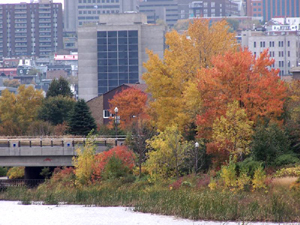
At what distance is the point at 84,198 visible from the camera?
53.7m

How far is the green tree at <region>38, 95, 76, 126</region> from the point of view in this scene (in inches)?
4067

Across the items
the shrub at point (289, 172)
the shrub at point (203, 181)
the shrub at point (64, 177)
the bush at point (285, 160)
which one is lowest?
the shrub at point (64, 177)

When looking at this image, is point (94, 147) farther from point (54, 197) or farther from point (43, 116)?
point (43, 116)

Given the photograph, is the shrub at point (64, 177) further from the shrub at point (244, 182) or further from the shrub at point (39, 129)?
the shrub at point (39, 129)

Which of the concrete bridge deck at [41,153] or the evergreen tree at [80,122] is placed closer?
the concrete bridge deck at [41,153]

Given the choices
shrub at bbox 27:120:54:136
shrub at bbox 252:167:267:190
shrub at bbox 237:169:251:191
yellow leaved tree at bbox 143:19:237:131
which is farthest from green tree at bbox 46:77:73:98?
shrub at bbox 252:167:267:190

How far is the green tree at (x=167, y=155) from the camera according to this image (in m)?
57.8

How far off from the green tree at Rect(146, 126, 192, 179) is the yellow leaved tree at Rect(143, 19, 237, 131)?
211 inches

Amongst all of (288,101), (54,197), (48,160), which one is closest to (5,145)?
(48,160)

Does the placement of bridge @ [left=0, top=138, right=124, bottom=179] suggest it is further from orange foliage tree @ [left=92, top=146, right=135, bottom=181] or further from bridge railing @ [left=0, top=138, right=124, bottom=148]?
orange foliage tree @ [left=92, top=146, right=135, bottom=181]

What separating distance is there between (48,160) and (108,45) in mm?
114865

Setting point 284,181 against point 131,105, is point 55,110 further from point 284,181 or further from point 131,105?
point 284,181

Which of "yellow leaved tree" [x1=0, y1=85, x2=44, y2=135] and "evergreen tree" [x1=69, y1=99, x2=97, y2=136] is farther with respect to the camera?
"yellow leaved tree" [x1=0, y1=85, x2=44, y2=135]

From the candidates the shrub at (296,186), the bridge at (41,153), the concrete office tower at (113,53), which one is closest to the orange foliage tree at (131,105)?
the bridge at (41,153)
